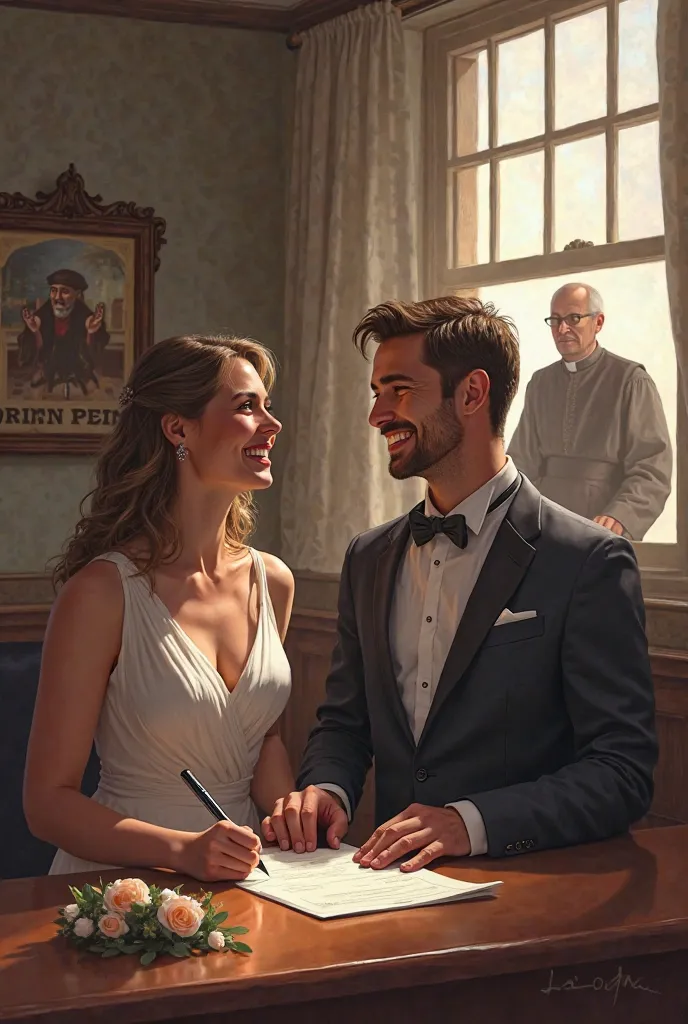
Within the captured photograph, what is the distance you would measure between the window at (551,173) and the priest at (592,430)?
0.06m

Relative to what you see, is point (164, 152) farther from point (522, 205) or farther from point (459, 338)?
point (459, 338)

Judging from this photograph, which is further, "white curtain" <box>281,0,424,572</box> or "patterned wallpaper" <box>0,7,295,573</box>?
"patterned wallpaper" <box>0,7,295,573</box>

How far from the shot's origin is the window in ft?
12.8

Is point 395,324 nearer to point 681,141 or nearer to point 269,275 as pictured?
point 681,141

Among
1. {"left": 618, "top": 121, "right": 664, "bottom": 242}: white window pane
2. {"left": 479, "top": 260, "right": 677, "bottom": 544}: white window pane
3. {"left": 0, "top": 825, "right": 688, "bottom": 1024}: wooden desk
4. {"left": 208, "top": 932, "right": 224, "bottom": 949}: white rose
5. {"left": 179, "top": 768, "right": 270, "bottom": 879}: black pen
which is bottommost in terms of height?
{"left": 0, "top": 825, "right": 688, "bottom": 1024}: wooden desk

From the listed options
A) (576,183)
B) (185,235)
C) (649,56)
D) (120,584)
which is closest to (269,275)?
(185,235)

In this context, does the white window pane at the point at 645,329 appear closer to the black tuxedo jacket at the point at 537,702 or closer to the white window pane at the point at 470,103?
the white window pane at the point at 470,103

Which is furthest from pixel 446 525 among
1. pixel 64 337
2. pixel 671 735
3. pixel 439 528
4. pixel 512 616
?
pixel 64 337

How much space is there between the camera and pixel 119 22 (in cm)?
Result: 508

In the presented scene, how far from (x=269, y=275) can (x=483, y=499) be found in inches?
127

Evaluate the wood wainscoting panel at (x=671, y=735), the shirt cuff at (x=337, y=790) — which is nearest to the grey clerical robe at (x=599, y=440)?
the wood wainscoting panel at (x=671, y=735)

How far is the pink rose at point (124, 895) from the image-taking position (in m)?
1.52

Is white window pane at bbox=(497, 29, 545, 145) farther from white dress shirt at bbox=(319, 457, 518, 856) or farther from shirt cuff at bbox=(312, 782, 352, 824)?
shirt cuff at bbox=(312, 782, 352, 824)
